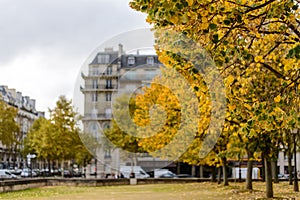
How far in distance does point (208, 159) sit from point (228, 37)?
22.4 meters

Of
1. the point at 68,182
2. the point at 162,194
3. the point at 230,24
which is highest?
the point at 230,24

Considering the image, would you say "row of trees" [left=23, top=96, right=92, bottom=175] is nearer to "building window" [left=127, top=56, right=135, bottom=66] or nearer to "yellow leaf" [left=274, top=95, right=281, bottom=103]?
"building window" [left=127, top=56, right=135, bottom=66]

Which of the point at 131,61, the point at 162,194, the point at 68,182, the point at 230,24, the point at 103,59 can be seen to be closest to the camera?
the point at 230,24

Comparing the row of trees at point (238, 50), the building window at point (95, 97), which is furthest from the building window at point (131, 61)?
the row of trees at point (238, 50)

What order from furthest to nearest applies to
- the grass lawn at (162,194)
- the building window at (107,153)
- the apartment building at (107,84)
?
1. the building window at (107,153)
2. the apartment building at (107,84)
3. the grass lawn at (162,194)

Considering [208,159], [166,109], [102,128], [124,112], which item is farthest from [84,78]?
[102,128]

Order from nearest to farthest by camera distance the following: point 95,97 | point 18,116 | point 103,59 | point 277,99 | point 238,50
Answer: point 277,99 < point 238,50 < point 95,97 < point 103,59 < point 18,116

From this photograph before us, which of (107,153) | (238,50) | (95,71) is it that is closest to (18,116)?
(107,153)

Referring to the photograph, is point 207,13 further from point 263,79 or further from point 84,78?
point 84,78

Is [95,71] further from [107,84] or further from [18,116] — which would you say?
[18,116]

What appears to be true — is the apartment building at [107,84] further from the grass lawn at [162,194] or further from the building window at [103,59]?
the grass lawn at [162,194]

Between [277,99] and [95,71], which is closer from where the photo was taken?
[277,99]

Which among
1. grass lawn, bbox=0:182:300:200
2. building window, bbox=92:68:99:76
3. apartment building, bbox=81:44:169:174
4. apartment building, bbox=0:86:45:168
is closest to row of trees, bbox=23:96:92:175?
apartment building, bbox=81:44:169:174

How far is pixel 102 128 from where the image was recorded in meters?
50.7
